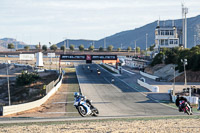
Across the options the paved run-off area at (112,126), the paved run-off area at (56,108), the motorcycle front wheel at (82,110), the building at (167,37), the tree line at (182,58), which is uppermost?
the building at (167,37)

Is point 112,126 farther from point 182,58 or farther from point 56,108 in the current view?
point 182,58

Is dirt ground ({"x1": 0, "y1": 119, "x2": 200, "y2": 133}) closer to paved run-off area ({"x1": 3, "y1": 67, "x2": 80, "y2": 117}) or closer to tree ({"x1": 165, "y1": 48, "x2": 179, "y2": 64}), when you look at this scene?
paved run-off area ({"x1": 3, "y1": 67, "x2": 80, "y2": 117})

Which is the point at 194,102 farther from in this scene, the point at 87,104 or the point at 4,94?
the point at 4,94

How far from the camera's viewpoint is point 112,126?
18203 mm

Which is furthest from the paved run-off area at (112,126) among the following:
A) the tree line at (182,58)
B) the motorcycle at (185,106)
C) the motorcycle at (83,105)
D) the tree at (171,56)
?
the tree at (171,56)

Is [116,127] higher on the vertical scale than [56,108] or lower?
higher

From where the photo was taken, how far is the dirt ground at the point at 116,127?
55.3 feet

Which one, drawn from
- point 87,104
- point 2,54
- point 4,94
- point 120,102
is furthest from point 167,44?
point 2,54

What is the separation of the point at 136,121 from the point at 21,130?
679cm

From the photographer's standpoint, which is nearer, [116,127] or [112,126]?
[116,127]

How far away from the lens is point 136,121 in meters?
20.2

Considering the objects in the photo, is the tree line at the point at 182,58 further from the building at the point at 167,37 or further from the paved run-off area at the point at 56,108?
the paved run-off area at the point at 56,108

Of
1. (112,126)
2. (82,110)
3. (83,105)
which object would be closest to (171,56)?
(82,110)

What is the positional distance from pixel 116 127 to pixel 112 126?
45cm
